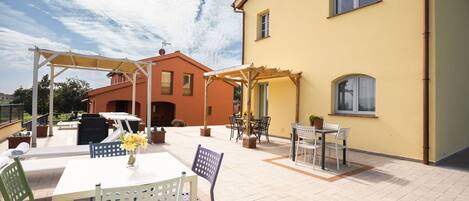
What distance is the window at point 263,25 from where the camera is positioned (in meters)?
10.7

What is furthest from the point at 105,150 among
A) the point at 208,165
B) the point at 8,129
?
the point at 8,129

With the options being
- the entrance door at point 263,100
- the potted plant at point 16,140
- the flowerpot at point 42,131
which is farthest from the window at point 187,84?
the potted plant at point 16,140

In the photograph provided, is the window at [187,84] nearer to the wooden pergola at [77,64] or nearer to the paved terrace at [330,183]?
the wooden pergola at [77,64]

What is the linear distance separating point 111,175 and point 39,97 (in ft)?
110

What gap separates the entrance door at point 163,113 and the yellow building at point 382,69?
10987 mm

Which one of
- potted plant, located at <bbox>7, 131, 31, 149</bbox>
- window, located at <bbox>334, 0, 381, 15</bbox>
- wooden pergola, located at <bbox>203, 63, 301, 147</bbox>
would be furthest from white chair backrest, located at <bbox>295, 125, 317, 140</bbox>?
potted plant, located at <bbox>7, 131, 31, 149</bbox>

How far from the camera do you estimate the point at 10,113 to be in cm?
940

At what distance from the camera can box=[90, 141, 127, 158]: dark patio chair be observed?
9.98 feet

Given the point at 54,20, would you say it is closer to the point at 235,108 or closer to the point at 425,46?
the point at 235,108

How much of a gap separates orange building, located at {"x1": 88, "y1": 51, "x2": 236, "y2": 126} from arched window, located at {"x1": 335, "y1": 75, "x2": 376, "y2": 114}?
11930 mm

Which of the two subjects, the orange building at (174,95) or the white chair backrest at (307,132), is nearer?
the white chair backrest at (307,132)

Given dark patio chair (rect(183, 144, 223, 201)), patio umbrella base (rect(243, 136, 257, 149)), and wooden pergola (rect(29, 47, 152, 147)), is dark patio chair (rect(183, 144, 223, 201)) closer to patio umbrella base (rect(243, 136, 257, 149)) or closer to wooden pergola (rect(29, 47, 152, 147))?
patio umbrella base (rect(243, 136, 257, 149))

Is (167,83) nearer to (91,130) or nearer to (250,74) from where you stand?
(91,130)

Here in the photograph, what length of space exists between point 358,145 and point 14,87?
40481mm
